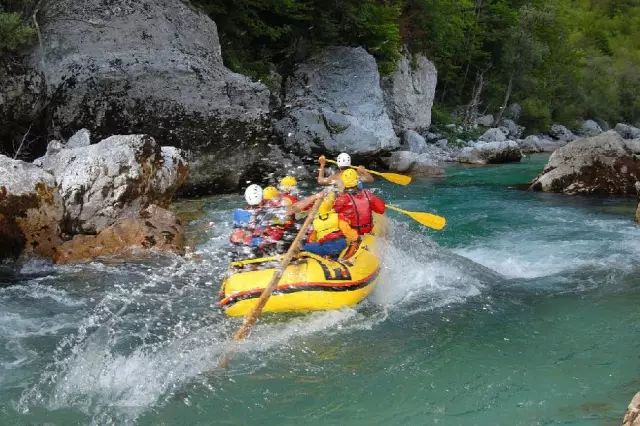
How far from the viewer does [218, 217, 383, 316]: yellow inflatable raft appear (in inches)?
219

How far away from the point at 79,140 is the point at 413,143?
13.0 metres

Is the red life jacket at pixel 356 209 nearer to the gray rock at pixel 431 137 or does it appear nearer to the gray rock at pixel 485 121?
the gray rock at pixel 431 137

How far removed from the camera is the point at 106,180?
8.17 m

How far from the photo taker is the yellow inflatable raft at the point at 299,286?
18.2 ft

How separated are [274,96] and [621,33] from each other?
47613 mm

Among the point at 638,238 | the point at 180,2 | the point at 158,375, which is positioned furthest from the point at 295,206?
the point at 180,2

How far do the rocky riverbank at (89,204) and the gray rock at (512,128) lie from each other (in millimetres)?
23532

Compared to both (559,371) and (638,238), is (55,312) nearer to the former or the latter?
(559,371)

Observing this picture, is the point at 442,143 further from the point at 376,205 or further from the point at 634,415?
the point at 634,415

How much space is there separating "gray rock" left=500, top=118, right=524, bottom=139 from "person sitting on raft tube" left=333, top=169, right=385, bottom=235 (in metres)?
24.0

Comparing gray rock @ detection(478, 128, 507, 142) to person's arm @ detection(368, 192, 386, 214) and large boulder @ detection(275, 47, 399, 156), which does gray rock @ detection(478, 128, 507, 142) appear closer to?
large boulder @ detection(275, 47, 399, 156)

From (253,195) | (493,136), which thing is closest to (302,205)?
(253,195)

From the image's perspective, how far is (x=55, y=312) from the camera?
5.78m

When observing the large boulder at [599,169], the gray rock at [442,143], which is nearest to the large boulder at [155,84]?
the large boulder at [599,169]
